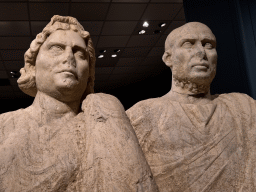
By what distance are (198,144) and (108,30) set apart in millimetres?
3602

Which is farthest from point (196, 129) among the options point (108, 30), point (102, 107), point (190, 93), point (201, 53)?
point (108, 30)

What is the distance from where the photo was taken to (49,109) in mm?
2309

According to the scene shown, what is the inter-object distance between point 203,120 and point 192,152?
31 centimetres

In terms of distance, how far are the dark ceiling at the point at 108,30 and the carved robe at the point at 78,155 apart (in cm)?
307

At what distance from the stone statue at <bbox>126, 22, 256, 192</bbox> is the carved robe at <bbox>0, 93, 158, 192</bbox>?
1.65ft

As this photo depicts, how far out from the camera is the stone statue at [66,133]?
192cm

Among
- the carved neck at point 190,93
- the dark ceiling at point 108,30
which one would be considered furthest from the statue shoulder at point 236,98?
the dark ceiling at point 108,30

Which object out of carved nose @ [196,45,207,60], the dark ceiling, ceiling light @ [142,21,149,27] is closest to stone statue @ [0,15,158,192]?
carved nose @ [196,45,207,60]

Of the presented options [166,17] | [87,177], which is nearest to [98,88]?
[166,17]

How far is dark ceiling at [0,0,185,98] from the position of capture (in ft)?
16.0

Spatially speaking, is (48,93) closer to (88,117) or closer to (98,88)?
(88,117)

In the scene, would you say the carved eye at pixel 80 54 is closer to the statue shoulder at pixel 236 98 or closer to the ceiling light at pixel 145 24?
the statue shoulder at pixel 236 98

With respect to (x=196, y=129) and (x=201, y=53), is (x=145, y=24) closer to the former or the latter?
(x=201, y=53)

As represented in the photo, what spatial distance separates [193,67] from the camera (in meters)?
2.71
